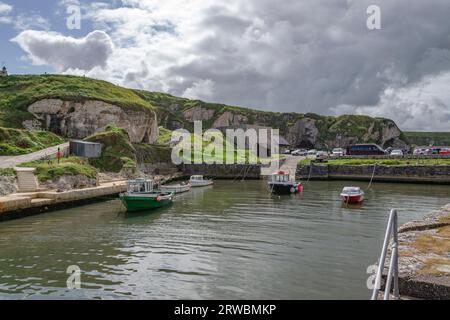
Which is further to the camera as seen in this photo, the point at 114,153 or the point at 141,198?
the point at 114,153

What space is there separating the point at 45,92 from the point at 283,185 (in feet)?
147

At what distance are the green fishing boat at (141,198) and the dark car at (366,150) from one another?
52.7 m

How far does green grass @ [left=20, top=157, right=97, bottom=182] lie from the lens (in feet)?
114

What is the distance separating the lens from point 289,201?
36719 millimetres

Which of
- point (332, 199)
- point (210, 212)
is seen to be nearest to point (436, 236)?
point (210, 212)

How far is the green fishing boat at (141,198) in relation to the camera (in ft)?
99.8

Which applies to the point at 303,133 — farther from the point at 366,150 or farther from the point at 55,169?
the point at 55,169

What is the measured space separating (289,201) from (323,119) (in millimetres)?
99125

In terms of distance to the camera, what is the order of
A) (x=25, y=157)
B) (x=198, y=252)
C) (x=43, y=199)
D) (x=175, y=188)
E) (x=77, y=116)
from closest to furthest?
(x=198, y=252) < (x=43, y=199) < (x=25, y=157) < (x=175, y=188) < (x=77, y=116)

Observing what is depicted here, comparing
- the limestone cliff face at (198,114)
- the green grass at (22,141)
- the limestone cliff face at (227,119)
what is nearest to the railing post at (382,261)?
the green grass at (22,141)

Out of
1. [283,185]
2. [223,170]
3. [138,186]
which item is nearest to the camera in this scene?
[138,186]

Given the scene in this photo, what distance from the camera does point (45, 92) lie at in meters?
62.5

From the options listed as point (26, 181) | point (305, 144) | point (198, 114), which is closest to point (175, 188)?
point (26, 181)
